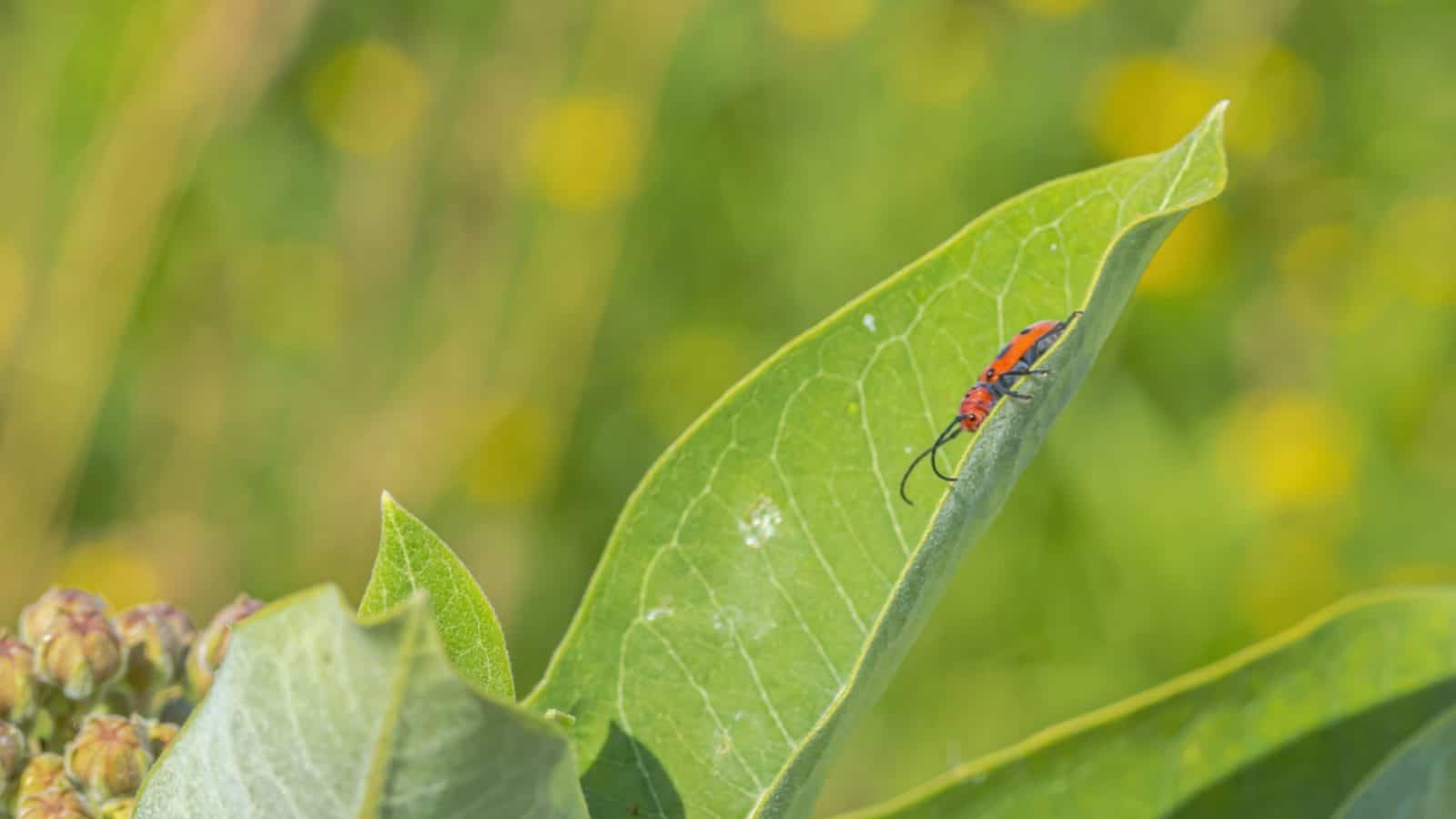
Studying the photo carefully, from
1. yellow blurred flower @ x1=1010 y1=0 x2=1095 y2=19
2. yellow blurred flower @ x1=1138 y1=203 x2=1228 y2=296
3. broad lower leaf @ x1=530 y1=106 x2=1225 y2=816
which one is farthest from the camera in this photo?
yellow blurred flower @ x1=1010 y1=0 x2=1095 y2=19

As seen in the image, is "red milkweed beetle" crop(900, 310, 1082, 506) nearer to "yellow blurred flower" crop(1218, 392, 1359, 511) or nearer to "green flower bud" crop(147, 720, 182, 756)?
"green flower bud" crop(147, 720, 182, 756)

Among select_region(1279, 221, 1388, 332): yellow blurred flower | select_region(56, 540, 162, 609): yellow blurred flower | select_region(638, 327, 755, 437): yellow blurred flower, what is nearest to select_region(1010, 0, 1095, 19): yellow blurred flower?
select_region(1279, 221, 1388, 332): yellow blurred flower

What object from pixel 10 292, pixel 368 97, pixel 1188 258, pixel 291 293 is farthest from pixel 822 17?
pixel 10 292

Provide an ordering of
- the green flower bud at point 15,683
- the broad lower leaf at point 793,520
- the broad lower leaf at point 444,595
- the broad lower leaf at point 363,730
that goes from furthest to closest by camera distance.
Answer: the green flower bud at point 15,683
the broad lower leaf at point 793,520
the broad lower leaf at point 444,595
the broad lower leaf at point 363,730

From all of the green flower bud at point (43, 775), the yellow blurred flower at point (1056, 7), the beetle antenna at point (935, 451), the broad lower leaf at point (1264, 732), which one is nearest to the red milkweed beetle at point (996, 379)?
the beetle antenna at point (935, 451)

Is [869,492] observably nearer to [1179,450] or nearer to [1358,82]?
[1179,450]

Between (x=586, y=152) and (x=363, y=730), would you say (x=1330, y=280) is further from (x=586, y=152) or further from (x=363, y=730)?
(x=363, y=730)

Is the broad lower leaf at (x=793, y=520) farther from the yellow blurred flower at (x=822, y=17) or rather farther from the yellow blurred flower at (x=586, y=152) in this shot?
the yellow blurred flower at (x=822, y=17)
